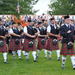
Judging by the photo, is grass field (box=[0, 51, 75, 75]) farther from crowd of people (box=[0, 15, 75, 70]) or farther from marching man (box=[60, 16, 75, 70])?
marching man (box=[60, 16, 75, 70])

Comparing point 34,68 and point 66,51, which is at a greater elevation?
point 66,51

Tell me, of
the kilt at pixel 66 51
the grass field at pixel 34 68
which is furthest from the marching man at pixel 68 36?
the grass field at pixel 34 68

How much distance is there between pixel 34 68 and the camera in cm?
1298

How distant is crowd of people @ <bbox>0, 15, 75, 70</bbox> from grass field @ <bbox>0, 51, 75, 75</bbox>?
0.87 ft

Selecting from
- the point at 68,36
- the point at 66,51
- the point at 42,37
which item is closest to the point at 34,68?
the point at 66,51

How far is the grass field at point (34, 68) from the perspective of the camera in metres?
12.1

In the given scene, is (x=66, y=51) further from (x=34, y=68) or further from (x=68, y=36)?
(x=34, y=68)

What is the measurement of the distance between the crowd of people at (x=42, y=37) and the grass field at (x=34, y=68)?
264 millimetres

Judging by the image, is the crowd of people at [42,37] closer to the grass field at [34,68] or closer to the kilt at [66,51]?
the kilt at [66,51]

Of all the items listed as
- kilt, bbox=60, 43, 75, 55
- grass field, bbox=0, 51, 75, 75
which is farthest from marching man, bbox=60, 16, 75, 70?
grass field, bbox=0, 51, 75, 75

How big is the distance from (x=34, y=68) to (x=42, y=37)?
306cm

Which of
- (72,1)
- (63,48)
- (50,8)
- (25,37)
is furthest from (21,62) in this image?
(50,8)

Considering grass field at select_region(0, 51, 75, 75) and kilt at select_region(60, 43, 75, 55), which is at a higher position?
kilt at select_region(60, 43, 75, 55)

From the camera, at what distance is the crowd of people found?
12.3 meters
